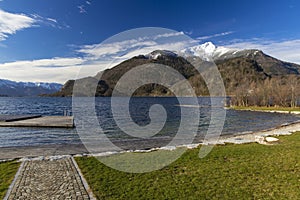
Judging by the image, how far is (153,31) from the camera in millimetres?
11688

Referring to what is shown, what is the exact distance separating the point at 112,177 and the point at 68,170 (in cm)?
256

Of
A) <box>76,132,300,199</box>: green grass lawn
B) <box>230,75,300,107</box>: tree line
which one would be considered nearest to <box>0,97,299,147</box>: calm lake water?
<box>76,132,300,199</box>: green grass lawn

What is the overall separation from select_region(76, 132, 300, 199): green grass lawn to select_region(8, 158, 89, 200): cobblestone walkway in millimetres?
607

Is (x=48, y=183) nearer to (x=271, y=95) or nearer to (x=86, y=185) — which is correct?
(x=86, y=185)

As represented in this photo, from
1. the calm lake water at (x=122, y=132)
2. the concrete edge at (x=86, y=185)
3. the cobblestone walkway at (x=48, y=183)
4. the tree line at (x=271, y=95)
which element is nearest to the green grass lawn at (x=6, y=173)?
the cobblestone walkway at (x=48, y=183)

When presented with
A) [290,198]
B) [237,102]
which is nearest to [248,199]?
[290,198]

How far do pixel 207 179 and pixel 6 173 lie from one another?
9.20 meters

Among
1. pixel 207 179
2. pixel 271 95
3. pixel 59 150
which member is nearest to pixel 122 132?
pixel 59 150

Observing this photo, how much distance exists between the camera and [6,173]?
439 inches

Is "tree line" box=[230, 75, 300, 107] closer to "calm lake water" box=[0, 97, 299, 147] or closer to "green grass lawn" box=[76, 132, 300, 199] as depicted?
"calm lake water" box=[0, 97, 299, 147]

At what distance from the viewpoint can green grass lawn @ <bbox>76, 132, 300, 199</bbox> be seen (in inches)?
330

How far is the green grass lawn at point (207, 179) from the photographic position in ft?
27.5

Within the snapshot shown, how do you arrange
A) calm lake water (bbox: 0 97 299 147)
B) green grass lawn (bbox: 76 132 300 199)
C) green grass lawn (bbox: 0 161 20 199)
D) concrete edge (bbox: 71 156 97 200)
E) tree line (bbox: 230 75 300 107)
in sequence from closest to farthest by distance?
1. concrete edge (bbox: 71 156 97 200)
2. green grass lawn (bbox: 76 132 300 199)
3. green grass lawn (bbox: 0 161 20 199)
4. calm lake water (bbox: 0 97 299 147)
5. tree line (bbox: 230 75 300 107)

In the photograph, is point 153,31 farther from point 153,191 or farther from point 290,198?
point 290,198
